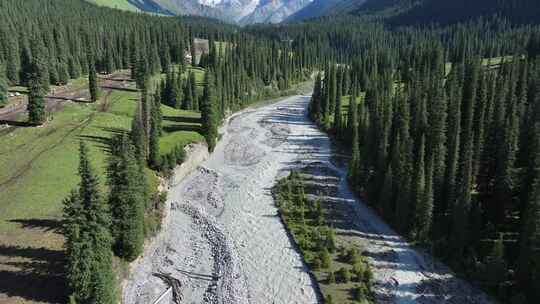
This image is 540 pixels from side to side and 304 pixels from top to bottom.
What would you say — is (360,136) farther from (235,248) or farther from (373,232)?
(235,248)

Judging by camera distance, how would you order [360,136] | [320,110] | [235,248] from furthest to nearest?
[320,110] < [360,136] < [235,248]

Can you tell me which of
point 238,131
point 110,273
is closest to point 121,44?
point 238,131

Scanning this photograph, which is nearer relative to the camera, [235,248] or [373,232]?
[235,248]

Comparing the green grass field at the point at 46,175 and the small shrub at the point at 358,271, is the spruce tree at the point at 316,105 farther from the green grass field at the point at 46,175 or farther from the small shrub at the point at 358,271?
the small shrub at the point at 358,271

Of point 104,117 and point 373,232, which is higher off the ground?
point 104,117

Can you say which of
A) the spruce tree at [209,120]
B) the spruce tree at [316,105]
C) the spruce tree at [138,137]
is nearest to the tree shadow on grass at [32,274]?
the spruce tree at [138,137]

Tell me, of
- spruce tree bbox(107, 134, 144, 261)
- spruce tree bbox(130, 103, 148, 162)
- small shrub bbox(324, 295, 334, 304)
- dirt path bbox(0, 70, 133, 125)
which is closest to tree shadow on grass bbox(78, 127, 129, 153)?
spruce tree bbox(130, 103, 148, 162)
